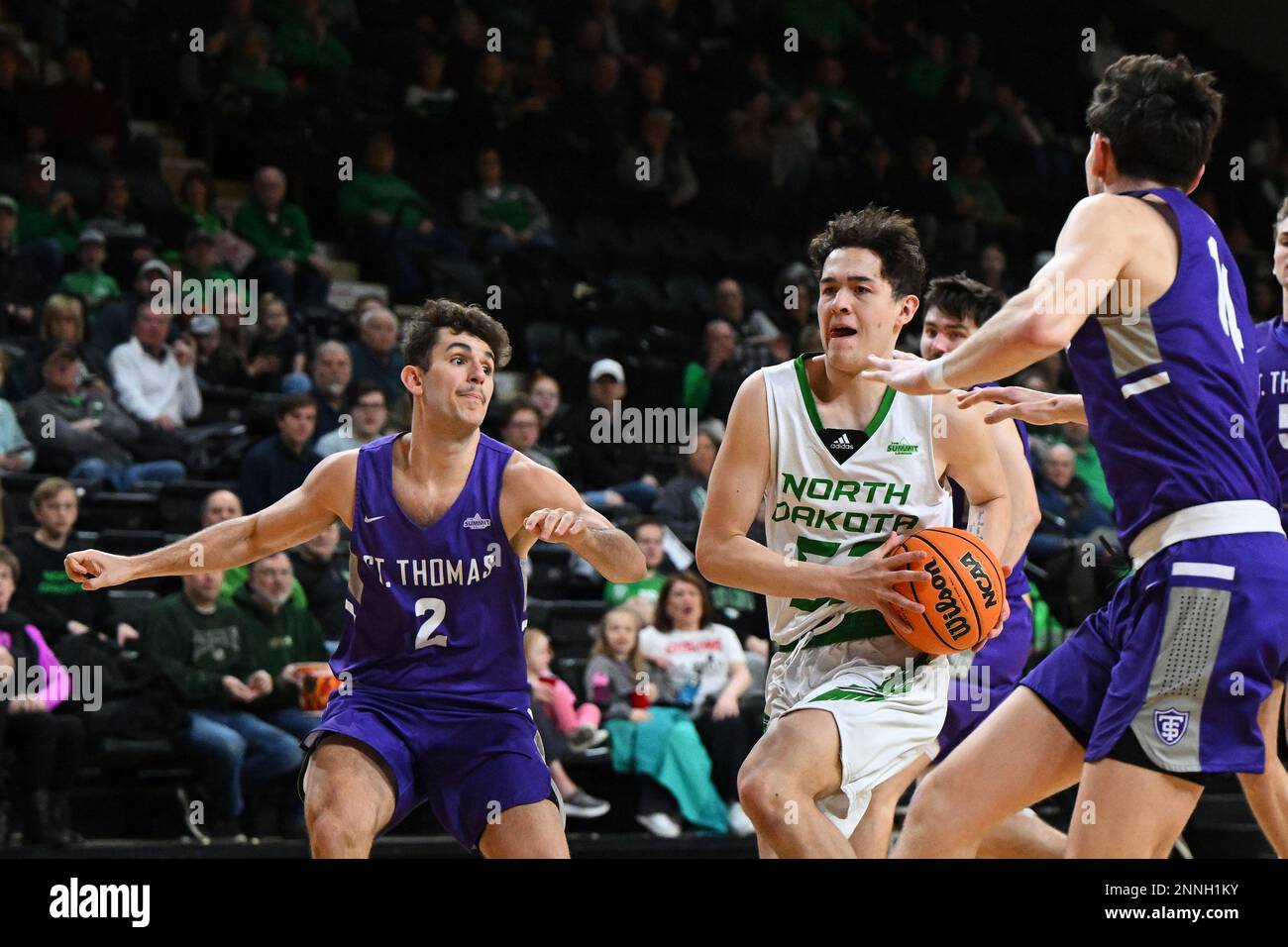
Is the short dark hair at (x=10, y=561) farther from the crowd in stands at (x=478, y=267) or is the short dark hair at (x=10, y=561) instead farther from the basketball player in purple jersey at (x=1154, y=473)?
the basketball player in purple jersey at (x=1154, y=473)

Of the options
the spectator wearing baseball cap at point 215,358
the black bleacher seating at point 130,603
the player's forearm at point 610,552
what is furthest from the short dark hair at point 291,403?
the player's forearm at point 610,552

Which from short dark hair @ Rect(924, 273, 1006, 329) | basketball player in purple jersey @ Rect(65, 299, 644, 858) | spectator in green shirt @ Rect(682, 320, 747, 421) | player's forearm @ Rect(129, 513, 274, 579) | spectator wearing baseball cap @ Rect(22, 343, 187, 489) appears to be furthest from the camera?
spectator in green shirt @ Rect(682, 320, 747, 421)

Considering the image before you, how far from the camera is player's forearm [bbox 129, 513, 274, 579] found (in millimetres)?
4891

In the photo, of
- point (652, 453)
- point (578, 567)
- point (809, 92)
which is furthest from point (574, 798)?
point (809, 92)

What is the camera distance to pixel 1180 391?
3.59 m

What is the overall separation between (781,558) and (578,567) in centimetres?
523

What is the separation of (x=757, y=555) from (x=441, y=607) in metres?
0.94

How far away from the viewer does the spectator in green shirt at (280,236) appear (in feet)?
37.3

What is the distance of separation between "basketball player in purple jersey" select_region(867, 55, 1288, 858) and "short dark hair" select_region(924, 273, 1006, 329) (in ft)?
6.36

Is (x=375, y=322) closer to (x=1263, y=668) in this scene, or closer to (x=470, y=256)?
(x=470, y=256)

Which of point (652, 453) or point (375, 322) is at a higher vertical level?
point (375, 322)

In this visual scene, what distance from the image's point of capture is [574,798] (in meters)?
8.42

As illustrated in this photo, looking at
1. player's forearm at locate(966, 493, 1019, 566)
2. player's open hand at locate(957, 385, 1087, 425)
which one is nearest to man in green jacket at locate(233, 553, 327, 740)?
player's forearm at locate(966, 493, 1019, 566)

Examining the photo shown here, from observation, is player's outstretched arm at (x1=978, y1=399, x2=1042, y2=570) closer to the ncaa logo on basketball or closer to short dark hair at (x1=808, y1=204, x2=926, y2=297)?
short dark hair at (x1=808, y1=204, x2=926, y2=297)
